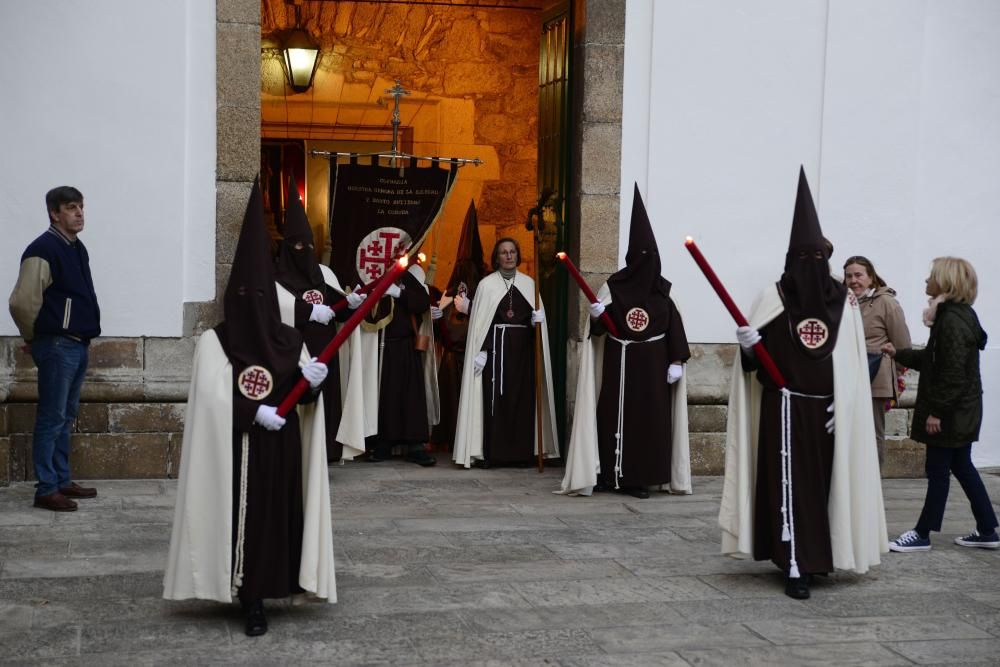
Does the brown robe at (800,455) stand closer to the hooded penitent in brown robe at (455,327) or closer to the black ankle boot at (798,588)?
the black ankle boot at (798,588)

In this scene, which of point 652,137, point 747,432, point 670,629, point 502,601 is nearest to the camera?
point 670,629

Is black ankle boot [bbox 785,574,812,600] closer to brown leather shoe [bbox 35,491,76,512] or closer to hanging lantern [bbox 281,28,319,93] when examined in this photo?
brown leather shoe [bbox 35,491,76,512]

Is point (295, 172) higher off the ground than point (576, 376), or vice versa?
point (295, 172)

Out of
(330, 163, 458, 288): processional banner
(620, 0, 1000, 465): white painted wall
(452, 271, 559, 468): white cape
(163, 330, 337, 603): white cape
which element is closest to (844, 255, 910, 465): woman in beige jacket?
(620, 0, 1000, 465): white painted wall

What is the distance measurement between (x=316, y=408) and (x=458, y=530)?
6.39 feet

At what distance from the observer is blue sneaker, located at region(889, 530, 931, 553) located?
6.34m

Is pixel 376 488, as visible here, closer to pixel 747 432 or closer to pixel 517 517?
pixel 517 517

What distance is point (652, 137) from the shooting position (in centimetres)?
855

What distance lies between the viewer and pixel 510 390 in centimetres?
883

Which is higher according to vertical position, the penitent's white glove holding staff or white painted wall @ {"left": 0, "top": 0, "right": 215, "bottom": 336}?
white painted wall @ {"left": 0, "top": 0, "right": 215, "bottom": 336}

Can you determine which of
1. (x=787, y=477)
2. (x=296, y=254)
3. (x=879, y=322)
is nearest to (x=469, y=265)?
(x=296, y=254)

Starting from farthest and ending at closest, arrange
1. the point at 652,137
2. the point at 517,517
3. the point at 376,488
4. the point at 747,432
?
the point at 652,137 → the point at 376,488 → the point at 517,517 → the point at 747,432

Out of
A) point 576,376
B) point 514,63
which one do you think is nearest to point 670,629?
point 576,376

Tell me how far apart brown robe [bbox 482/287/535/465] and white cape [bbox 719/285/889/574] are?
3.23 metres
